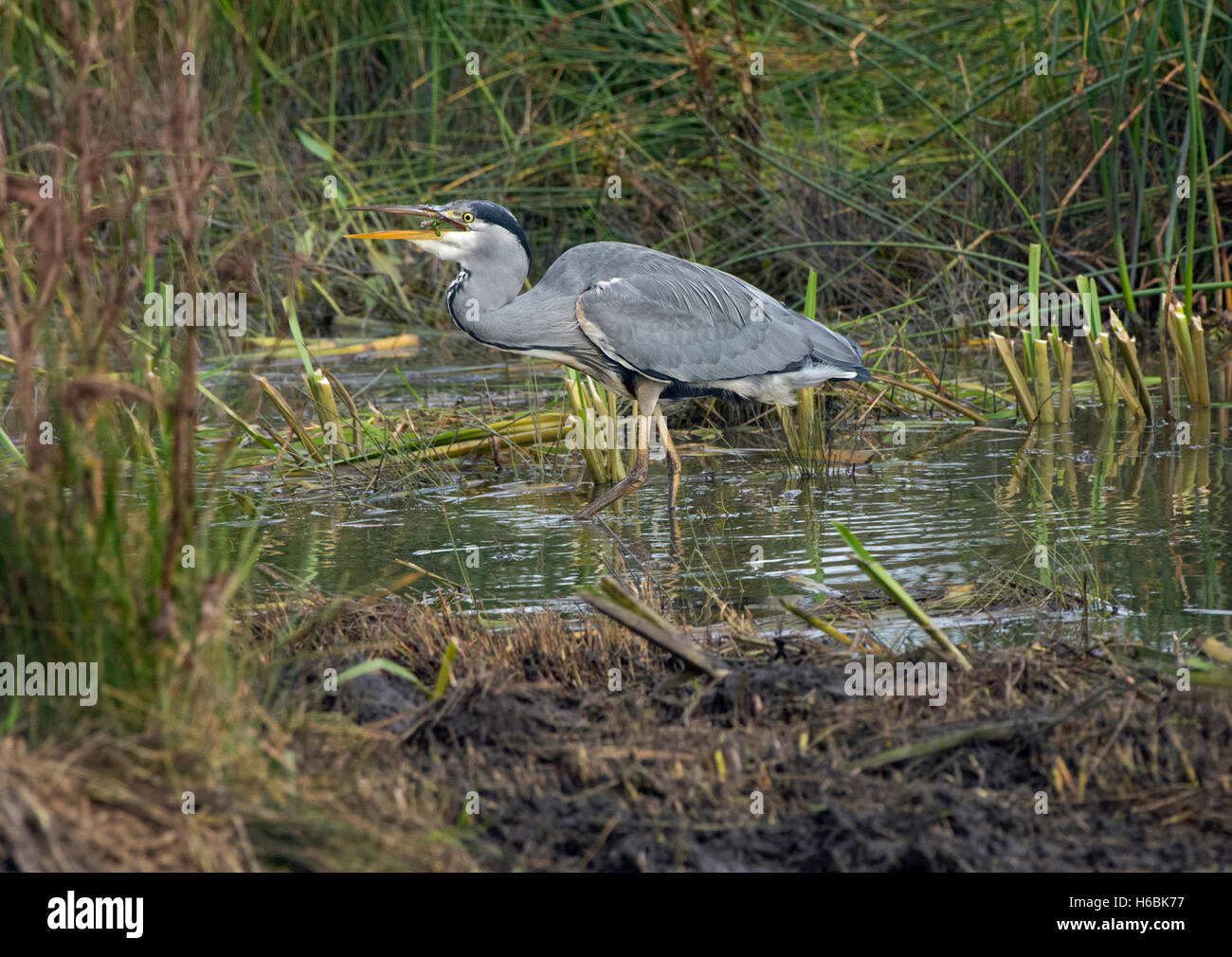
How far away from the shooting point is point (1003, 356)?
7.39m

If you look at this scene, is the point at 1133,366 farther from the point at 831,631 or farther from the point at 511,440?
the point at 831,631

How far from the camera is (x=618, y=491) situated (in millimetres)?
6723

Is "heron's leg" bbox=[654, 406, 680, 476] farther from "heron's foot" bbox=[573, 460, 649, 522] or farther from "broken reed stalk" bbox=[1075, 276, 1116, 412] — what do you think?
"broken reed stalk" bbox=[1075, 276, 1116, 412]

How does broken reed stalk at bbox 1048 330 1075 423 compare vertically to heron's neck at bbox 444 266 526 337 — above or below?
below

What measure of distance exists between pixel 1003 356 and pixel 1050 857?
15.7ft

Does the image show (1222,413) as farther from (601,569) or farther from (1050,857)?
(1050,857)

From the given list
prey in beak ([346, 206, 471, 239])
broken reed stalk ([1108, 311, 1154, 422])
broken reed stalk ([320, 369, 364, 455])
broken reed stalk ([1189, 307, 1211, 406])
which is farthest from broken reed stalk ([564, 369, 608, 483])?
broken reed stalk ([1189, 307, 1211, 406])

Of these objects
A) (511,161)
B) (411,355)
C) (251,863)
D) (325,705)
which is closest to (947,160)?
(511,161)

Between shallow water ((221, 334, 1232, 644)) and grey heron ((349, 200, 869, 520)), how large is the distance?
475 mm

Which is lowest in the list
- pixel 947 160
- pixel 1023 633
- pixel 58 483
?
pixel 1023 633

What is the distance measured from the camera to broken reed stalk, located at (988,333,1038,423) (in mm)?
7347

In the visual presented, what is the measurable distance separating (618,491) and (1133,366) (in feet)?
8.94

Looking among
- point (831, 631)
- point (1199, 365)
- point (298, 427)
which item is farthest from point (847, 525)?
point (1199, 365)

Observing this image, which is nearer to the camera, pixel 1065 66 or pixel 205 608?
pixel 205 608
